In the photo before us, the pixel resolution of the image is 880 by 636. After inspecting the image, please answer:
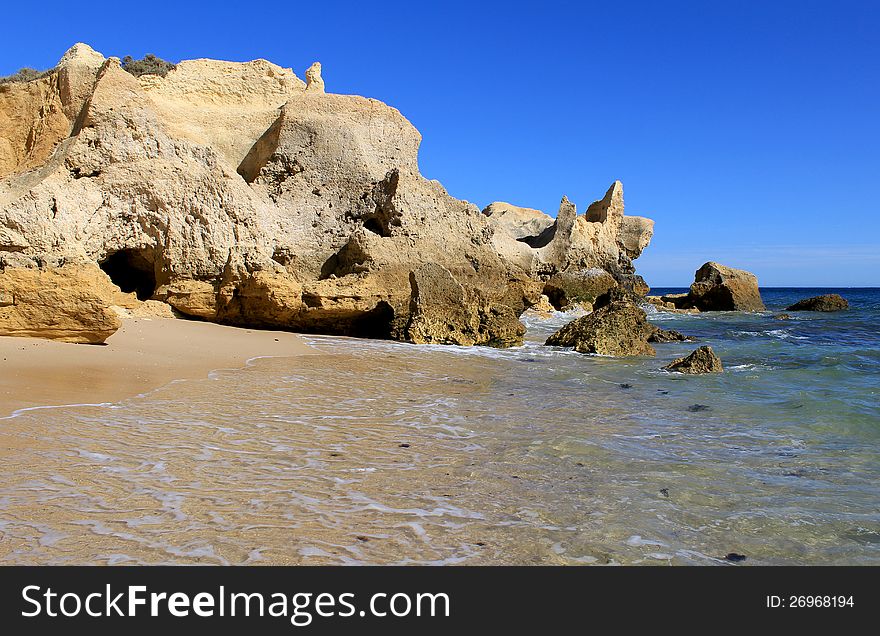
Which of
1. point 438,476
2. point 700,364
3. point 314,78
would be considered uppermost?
point 314,78

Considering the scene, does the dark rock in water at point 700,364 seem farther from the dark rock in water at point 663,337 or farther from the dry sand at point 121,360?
the dry sand at point 121,360

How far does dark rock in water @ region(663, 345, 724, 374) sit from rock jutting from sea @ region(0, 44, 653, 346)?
352cm

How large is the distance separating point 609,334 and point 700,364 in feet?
7.83

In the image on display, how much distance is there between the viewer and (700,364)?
28.7ft

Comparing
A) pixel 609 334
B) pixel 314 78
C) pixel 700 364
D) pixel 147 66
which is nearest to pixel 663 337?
pixel 609 334

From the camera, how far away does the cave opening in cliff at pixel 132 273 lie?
1185cm

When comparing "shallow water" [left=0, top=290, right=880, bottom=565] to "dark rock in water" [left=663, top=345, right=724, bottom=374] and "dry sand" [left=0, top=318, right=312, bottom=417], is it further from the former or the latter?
"dark rock in water" [left=663, top=345, right=724, bottom=374]

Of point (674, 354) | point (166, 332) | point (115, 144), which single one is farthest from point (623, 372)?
point (115, 144)

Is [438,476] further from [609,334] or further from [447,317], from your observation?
[609,334]

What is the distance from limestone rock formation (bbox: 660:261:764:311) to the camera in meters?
28.0

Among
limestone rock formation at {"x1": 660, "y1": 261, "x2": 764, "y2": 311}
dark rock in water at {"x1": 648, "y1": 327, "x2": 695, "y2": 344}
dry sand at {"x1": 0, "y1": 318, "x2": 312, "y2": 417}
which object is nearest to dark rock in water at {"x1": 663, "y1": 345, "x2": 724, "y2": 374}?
dark rock in water at {"x1": 648, "y1": 327, "x2": 695, "y2": 344}

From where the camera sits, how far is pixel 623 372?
28.6ft
